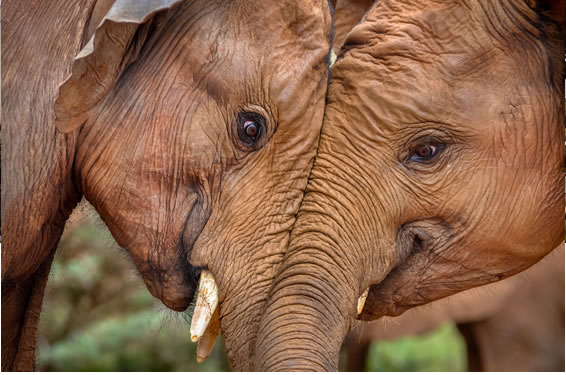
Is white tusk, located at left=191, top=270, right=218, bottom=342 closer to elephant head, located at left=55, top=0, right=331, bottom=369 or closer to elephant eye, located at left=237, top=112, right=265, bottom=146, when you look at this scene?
elephant head, located at left=55, top=0, right=331, bottom=369

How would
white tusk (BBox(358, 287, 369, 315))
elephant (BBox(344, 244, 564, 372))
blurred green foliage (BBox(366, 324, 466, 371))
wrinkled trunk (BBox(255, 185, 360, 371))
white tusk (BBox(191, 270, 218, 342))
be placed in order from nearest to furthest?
wrinkled trunk (BBox(255, 185, 360, 371)) < white tusk (BBox(191, 270, 218, 342)) < white tusk (BBox(358, 287, 369, 315)) < elephant (BBox(344, 244, 564, 372)) < blurred green foliage (BBox(366, 324, 466, 371))

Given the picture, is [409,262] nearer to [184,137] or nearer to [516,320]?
[184,137]

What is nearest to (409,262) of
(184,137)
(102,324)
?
(184,137)

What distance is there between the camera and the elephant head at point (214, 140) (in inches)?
165

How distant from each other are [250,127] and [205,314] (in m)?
0.73

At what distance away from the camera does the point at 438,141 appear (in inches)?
171

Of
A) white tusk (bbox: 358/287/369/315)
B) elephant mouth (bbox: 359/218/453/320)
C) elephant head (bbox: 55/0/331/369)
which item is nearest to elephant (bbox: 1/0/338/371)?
elephant head (bbox: 55/0/331/369)

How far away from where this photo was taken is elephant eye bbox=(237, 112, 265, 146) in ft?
13.8

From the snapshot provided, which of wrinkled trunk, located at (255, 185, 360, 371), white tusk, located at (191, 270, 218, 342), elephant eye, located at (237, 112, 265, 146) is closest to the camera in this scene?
wrinkled trunk, located at (255, 185, 360, 371)

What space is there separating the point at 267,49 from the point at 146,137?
22.5 inches

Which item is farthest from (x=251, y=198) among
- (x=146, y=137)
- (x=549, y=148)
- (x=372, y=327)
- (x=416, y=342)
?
(x=416, y=342)

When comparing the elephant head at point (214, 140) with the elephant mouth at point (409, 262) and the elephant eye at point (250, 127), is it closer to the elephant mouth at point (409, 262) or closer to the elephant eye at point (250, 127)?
the elephant eye at point (250, 127)

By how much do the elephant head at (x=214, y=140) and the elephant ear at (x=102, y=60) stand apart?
0.04 metres

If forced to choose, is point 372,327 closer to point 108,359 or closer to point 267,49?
point 108,359
